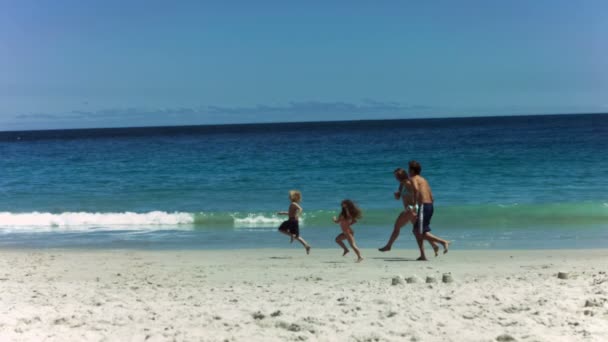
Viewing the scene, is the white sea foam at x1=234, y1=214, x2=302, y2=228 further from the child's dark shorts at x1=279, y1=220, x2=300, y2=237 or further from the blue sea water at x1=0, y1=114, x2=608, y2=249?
the child's dark shorts at x1=279, y1=220, x2=300, y2=237

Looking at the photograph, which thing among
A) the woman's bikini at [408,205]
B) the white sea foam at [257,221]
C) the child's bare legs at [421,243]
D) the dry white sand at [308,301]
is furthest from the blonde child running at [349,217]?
the white sea foam at [257,221]

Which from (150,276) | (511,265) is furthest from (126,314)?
(511,265)

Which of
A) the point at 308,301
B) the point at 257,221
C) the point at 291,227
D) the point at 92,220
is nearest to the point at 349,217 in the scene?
the point at 291,227

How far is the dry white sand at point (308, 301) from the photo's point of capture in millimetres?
5160

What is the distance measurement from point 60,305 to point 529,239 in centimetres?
866

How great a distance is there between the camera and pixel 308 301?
20.5 feet

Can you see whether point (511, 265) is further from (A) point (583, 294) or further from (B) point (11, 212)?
(B) point (11, 212)

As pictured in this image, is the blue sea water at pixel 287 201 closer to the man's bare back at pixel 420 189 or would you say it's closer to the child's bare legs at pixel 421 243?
the child's bare legs at pixel 421 243

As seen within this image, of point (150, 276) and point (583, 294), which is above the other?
point (583, 294)

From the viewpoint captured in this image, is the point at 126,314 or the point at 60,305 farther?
the point at 60,305

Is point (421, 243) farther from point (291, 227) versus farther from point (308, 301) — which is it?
point (308, 301)

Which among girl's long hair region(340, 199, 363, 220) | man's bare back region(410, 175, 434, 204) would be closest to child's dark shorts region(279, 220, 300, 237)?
girl's long hair region(340, 199, 363, 220)

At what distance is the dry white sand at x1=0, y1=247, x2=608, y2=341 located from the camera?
5.16m

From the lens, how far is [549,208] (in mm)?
15680
